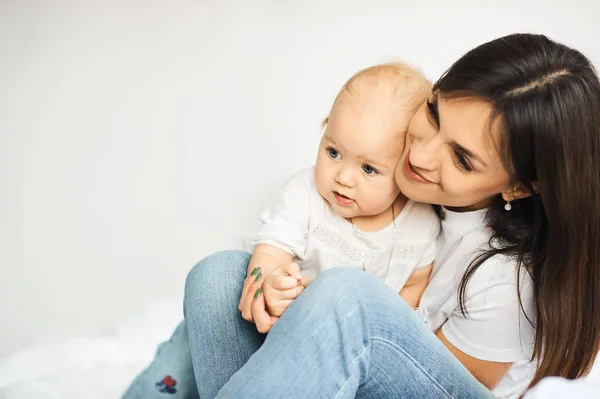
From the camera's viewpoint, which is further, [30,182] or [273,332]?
[30,182]

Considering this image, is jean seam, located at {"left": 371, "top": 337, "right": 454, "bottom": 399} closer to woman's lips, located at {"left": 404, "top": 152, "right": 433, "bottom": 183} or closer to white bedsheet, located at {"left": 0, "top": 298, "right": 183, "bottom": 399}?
woman's lips, located at {"left": 404, "top": 152, "right": 433, "bottom": 183}

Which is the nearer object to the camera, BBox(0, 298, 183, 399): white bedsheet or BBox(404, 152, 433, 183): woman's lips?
BBox(404, 152, 433, 183): woman's lips

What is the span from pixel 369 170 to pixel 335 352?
37 centimetres

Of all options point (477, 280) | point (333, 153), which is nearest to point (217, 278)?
point (333, 153)

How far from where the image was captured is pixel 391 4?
216cm

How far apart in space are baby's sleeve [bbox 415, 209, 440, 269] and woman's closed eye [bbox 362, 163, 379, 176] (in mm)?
147

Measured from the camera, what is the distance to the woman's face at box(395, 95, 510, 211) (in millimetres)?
1116

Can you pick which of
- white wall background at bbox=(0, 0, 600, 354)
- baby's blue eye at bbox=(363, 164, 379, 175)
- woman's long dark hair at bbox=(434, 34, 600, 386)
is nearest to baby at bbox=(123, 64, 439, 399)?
baby's blue eye at bbox=(363, 164, 379, 175)

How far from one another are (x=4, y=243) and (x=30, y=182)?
0.18 meters

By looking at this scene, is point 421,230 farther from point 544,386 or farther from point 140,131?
point 140,131

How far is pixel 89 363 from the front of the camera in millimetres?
1682

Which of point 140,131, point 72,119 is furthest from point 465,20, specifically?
point 72,119

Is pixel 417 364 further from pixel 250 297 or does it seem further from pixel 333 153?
pixel 333 153

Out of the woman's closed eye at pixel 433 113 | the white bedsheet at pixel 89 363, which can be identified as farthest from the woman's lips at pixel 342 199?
the white bedsheet at pixel 89 363
